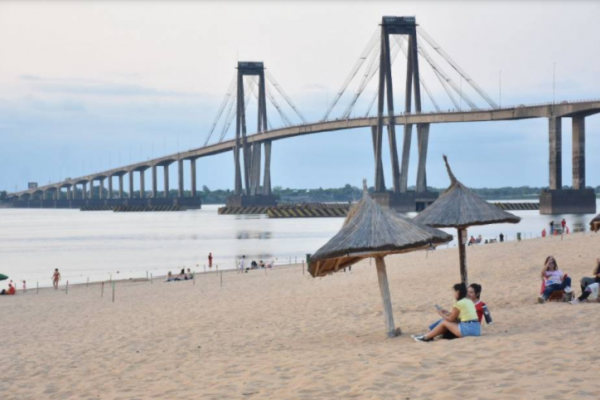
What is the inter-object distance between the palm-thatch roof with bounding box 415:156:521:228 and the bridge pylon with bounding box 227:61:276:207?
7510cm

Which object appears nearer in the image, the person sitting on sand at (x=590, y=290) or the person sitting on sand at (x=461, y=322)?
the person sitting on sand at (x=461, y=322)

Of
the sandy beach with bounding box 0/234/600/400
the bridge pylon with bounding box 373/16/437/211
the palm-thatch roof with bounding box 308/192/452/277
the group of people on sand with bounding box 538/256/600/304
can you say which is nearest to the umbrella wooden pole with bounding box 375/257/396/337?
the sandy beach with bounding box 0/234/600/400

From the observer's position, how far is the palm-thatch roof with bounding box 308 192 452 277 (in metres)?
7.81

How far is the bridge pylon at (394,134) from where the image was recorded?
6938 cm

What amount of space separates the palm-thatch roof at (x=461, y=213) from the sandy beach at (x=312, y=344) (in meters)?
1.09

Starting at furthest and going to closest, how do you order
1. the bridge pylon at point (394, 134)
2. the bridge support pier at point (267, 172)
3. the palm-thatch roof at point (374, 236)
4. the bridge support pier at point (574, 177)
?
the bridge support pier at point (267, 172)
the bridge pylon at point (394, 134)
the bridge support pier at point (574, 177)
the palm-thatch roof at point (374, 236)

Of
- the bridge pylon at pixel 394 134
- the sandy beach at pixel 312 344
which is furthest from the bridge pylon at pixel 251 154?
the sandy beach at pixel 312 344

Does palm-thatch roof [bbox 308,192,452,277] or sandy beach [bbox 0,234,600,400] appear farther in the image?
palm-thatch roof [bbox 308,192,452,277]

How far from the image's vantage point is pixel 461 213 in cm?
1071

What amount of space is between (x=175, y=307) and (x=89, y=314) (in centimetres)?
138

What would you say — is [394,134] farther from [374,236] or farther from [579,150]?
[374,236]

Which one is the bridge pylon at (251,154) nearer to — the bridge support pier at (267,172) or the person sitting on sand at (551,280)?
the bridge support pier at (267,172)

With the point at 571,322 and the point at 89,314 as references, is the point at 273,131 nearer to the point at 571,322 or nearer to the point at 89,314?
the point at 89,314

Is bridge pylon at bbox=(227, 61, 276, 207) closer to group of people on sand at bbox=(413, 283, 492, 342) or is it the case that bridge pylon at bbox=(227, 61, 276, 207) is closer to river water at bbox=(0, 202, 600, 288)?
river water at bbox=(0, 202, 600, 288)
